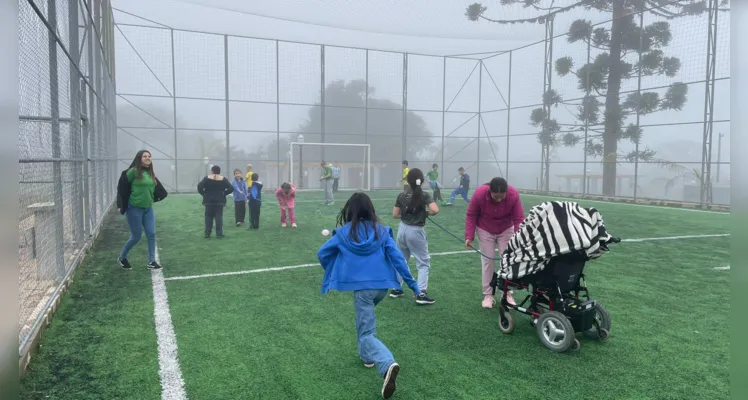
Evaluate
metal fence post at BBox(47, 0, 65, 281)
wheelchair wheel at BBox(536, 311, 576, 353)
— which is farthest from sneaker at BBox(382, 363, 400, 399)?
metal fence post at BBox(47, 0, 65, 281)

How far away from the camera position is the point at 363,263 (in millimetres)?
3969

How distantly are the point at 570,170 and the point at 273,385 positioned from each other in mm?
24240

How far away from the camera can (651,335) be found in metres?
4.90

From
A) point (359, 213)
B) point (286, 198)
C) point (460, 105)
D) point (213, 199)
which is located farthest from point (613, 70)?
point (359, 213)

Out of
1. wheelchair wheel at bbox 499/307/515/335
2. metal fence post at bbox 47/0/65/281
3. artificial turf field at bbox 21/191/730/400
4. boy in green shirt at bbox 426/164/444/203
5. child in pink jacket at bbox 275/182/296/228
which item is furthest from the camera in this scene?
boy in green shirt at bbox 426/164/444/203

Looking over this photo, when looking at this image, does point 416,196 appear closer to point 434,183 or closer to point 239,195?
point 239,195

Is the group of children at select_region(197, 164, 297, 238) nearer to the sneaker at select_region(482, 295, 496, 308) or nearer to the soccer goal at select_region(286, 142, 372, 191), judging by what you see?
the sneaker at select_region(482, 295, 496, 308)

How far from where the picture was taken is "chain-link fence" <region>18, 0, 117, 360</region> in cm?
448

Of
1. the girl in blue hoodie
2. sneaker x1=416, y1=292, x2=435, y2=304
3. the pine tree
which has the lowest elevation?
sneaker x1=416, y1=292, x2=435, y2=304

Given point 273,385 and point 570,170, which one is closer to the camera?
point 273,385

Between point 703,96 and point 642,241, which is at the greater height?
point 703,96

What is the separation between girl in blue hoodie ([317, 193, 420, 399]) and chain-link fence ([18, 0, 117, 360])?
234 cm

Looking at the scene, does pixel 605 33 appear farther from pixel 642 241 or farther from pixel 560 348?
pixel 560 348

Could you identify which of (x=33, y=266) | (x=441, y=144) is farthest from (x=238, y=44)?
(x=33, y=266)
